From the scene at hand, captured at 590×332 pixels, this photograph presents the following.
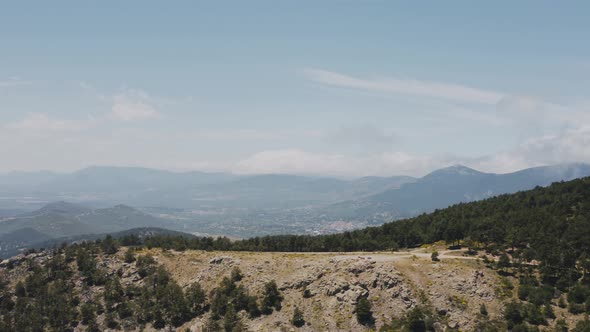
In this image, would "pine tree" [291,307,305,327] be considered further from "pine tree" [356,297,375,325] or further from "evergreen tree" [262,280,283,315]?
"pine tree" [356,297,375,325]

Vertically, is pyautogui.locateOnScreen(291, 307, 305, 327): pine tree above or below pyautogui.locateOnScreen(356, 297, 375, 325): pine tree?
below

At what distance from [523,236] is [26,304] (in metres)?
163

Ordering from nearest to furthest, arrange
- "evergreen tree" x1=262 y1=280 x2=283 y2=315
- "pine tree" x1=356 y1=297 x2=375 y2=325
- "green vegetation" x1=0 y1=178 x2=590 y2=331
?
1. "green vegetation" x1=0 y1=178 x2=590 y2=331
2. "pine tree" x1=356 y1=297 x2=375 y2=325
3. "evergreen tree" x1=262 y1=280 x2=283 y2=315

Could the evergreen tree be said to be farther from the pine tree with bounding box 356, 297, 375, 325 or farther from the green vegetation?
the pine tree with bounding box 356, 297, 375, 325

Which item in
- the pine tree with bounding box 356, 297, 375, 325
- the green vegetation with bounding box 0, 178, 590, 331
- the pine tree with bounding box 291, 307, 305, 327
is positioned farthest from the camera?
the pine tree with bounding box 291, 307, 305, 327

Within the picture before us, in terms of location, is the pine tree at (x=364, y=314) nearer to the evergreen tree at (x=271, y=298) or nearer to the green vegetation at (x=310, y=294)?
the green vegetation at (x=310, y=294)

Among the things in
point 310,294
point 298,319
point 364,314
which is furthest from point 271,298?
point 364,314

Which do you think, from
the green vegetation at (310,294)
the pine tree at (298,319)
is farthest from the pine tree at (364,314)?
the pine tree at (298,319)

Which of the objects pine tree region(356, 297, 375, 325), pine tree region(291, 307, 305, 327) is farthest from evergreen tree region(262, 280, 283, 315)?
pine tree region(356, 297, 375, 325)

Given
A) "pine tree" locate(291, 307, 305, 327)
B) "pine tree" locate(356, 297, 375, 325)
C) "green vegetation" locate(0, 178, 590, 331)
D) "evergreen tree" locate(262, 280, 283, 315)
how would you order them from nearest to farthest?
"green vegetation" locate(0, 178, 590, 331) → "pine tree" locate(356, 297, 375, 325) → "pine tree" locate(291, 307, 305, 327) → "evergreen tree" locate(262, 280, 283, 315)

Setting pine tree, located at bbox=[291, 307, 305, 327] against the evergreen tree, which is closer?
pine tree, located at bbox=[291, 307, 305, 327]

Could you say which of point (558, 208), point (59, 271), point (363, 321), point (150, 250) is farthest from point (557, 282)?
point (59, 271)

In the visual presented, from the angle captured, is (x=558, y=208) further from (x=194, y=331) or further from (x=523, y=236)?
(x=194, y=331)

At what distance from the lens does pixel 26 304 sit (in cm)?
13562
